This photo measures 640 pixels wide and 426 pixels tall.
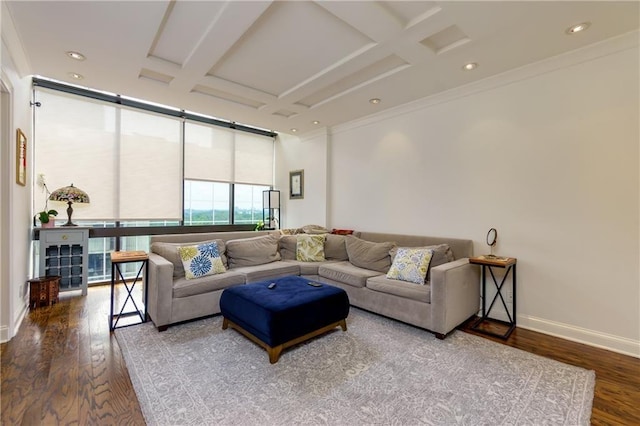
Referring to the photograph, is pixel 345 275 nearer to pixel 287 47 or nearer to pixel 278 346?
pixel 278 346

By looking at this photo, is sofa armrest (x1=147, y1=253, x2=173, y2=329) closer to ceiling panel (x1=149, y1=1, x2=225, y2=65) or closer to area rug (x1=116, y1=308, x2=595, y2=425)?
area rug (x1=116, y1=308, x2=595, y2=425)

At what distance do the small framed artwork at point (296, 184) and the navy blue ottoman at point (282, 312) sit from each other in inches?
117

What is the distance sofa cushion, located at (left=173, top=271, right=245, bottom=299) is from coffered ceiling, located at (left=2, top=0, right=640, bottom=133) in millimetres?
2242

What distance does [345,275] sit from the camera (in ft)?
11.9

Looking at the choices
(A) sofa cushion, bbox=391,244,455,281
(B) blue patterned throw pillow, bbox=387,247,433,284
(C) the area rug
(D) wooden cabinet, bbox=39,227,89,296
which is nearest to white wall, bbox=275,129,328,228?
(B) blue patterned throw pillow, bbox=387,247,433,284

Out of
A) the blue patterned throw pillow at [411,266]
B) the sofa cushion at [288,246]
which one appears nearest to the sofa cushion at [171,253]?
the sofa cushion at [288,246]

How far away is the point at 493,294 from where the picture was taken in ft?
10.8

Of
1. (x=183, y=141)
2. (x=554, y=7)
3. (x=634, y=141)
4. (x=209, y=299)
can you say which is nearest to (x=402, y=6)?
(x=554, y=7)

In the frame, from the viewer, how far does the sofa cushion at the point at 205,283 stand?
2.99m

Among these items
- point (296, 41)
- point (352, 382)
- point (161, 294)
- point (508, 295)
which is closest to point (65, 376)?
point (161, 294)

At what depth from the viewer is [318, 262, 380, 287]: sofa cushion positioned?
3.46 meters

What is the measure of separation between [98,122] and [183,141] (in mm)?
1198

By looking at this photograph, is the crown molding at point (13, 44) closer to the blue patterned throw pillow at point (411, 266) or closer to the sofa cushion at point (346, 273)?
the sofa cushion at point (346, 273)

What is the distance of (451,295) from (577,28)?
246 cm
